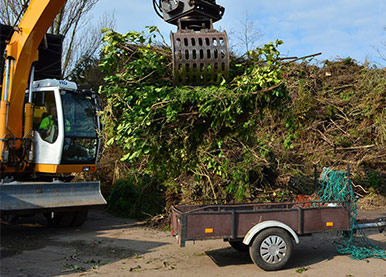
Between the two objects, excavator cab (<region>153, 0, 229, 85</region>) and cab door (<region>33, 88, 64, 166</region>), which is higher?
excavator cab (<region>153, 0, 229, 85</region>)

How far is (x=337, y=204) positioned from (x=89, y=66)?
15352mm

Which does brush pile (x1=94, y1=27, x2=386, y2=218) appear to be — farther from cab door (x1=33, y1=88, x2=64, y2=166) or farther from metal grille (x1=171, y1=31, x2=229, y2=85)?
cab door (x1=33, y1=88, x2=64, y2=166)

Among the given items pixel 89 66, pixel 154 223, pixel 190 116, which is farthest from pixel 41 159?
pixel 89 66

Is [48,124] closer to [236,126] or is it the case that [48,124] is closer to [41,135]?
[41,135]

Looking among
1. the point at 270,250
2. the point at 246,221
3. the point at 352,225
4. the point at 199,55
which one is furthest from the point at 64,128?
the point at 352,225

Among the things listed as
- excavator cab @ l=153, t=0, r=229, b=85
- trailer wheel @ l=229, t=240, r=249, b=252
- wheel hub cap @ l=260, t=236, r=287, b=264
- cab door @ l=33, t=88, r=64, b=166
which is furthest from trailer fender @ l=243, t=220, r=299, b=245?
cab door @ l=33, t=88, r=64, b=166

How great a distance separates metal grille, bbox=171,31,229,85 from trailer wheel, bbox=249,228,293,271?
240 cm

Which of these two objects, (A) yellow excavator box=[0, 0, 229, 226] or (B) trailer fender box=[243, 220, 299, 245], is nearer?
(B) trailer fender box=[243, 220, 299, 245]

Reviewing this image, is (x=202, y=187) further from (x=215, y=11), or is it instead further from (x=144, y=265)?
(x=215, y=11)

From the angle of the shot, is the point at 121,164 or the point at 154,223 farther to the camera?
the point at 121,164

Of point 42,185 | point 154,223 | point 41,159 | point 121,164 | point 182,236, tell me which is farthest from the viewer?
point 121,164

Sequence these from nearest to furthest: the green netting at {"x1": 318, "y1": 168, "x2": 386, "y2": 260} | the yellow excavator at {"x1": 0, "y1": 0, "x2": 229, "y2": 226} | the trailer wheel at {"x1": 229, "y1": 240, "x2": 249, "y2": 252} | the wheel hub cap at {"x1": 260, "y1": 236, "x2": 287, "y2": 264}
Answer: the wheel hub cap at {"x1": 260, "y1": 236, "x2": 287, "y2": 264} < the green netting at {"x1": 318, "y1": 168, "x2": 386, "y2": 260} < the trailer wheel at {"x1": 229, "y1": 240, "x2": 249, "y2": 252} < the yellow excavator at {"x1": 0, "y1": 0, "x2": 229, "y2": 226}

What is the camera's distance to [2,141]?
324 inches

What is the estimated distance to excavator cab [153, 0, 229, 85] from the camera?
5.52m
